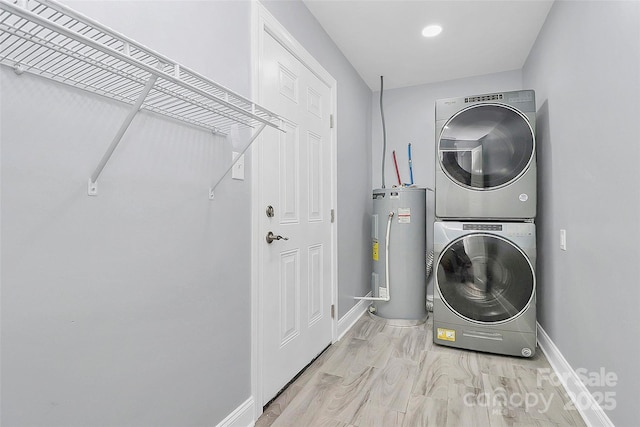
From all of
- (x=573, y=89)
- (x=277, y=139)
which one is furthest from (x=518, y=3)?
(x=277, y=139)

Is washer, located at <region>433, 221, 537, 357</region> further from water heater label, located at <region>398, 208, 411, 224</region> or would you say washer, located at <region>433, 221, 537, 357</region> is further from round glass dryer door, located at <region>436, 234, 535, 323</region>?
water heater label, located at <region>398, 208, 411, 224</region>

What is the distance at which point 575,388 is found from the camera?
1.67 m

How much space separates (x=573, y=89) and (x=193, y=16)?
1.95 meters

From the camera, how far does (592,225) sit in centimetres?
151

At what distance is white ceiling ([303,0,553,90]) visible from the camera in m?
2.08

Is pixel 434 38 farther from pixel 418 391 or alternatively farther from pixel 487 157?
pixel 418 391

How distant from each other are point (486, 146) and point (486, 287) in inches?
39.5

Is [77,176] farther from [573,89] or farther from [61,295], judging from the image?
[573,89]

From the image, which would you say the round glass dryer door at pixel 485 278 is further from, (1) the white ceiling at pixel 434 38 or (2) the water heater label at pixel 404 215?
(1) the white ceiling at pixel 434 38

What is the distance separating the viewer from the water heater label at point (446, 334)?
231 cm

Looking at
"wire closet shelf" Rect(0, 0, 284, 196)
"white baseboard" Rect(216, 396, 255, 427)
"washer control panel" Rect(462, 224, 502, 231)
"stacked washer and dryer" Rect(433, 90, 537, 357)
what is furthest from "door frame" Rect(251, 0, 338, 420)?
"washer control panel" Rect(462, 224, 502, 231)

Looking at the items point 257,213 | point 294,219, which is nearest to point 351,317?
point 294,219

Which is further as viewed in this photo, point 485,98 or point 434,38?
point 434,38

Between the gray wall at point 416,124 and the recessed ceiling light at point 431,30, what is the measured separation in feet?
3.09
